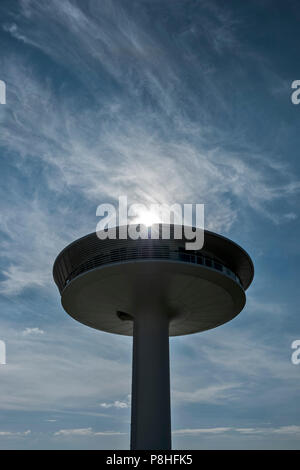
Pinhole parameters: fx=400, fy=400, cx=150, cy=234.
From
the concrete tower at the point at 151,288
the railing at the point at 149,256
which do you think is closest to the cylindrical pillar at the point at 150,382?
the concrete tower at the point at 151,288

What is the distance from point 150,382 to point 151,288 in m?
6.50

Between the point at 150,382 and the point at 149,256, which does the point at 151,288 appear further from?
the point at 150,382

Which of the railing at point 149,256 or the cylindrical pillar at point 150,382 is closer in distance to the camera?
the cylindrical pillar at point 150,382

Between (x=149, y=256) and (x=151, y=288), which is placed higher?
(x=149, y=256)

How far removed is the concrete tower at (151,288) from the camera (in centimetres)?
2708

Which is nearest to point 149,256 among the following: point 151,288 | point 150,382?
point 151,288

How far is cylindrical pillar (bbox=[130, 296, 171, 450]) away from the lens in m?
26.7

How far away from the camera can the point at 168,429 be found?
2719 centimetres

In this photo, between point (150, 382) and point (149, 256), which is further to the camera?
point (150, 382)

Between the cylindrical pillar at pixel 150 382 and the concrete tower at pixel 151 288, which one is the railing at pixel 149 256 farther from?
the cylindrical pillar at pixel 150 382

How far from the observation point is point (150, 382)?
27797 millimetres
